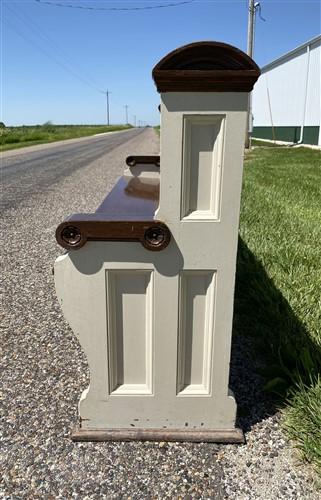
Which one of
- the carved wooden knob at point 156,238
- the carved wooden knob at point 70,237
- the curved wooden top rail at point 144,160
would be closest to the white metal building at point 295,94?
the curved wooden top rail at point 144,160

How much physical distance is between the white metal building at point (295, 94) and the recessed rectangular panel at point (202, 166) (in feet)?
77.1

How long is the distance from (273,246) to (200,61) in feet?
10.1

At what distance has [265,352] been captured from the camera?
281 centimetres

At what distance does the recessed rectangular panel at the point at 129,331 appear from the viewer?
6.48ft

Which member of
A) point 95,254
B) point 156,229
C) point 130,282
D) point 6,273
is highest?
point 156,229

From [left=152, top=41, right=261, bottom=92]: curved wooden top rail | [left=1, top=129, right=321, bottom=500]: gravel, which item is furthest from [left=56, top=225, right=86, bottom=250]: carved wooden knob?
[left=1, top=129, right=321, bottom=500]: gravel

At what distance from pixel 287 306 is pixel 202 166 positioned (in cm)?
175

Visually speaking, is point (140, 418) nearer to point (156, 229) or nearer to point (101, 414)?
point (101, 414)

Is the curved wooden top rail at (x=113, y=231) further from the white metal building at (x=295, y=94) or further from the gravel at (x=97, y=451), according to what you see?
the white metal building at (x=295, y=94)

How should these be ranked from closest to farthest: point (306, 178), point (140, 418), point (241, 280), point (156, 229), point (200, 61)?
point (200, 61) → point (156, 229) → point (140, 418) → point (241, 280) → point (306, 178)

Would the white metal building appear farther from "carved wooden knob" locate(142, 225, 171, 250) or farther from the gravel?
"carved wooden knob" locate(142, 225, 171, 250)

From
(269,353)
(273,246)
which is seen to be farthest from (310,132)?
(269,353)

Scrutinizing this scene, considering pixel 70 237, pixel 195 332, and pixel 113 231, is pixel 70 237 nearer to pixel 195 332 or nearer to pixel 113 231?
pixel 113 231

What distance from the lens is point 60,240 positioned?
1861 mm
